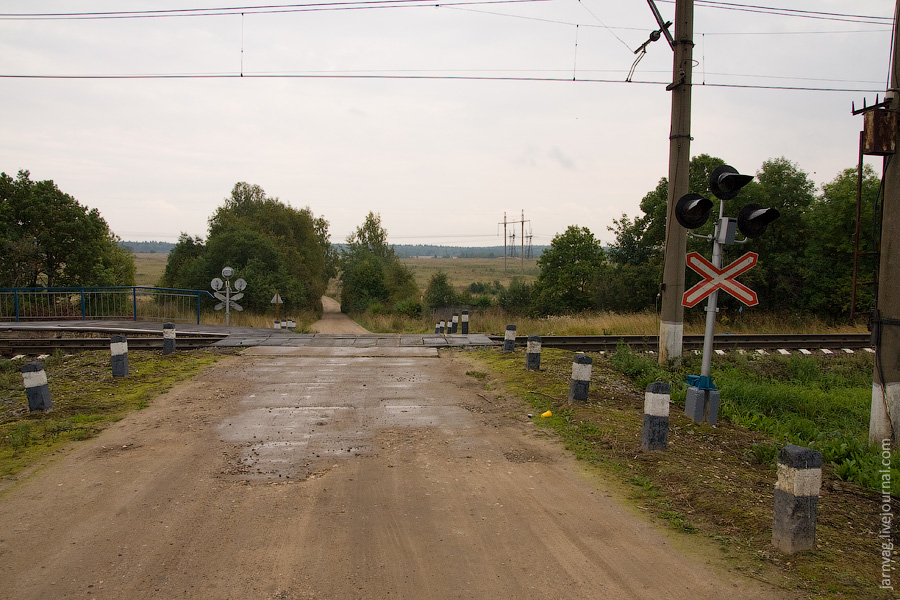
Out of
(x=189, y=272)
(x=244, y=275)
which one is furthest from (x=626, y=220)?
(x=189, y=272)

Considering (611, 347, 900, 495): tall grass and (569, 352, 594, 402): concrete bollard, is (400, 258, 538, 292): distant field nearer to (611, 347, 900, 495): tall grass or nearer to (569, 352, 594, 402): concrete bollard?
(611, 347, 900, 495): tall grass

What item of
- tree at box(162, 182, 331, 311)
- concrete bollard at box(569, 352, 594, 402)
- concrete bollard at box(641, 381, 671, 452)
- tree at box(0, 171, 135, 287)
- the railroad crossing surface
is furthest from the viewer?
tree at box(162, 182, 331, 311)

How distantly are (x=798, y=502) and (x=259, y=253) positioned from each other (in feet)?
137

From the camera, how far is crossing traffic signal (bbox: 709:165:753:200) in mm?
7684

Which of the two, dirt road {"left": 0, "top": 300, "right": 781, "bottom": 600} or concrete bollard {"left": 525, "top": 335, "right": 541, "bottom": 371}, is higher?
concrete bollard {"left": 525, "top": 335, "right": 541, "bottom": 371}

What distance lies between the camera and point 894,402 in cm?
735

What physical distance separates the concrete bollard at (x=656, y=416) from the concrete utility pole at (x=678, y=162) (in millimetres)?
5549

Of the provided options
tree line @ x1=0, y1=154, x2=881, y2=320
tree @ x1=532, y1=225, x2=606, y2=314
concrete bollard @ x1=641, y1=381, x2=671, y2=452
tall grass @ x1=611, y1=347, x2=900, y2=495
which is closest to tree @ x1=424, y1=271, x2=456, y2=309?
tree line @ x1=0, y1=154, x2=881, y2=320

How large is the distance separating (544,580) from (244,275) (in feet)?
128

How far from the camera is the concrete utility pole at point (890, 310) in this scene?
7348 millimetres

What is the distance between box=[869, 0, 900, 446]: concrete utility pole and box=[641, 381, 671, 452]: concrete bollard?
9.98 ft

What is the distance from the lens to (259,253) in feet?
140

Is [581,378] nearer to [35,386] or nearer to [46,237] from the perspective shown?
[35,386]

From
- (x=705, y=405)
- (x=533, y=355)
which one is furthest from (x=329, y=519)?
(x=533, y=355)
